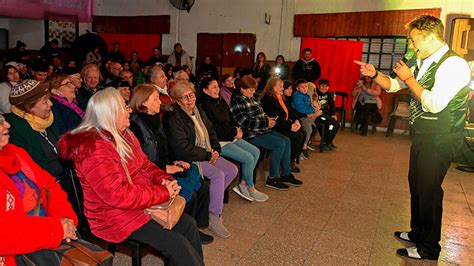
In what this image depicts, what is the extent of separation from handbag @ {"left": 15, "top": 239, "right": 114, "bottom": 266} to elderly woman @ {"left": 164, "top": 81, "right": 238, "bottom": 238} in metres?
1.19

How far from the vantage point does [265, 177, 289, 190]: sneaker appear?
396 centimetres

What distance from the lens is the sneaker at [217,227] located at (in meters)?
2.84

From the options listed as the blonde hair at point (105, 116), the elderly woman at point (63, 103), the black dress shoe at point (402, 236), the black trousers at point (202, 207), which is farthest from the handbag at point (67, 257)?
the black dress shoe at point (402, 236)

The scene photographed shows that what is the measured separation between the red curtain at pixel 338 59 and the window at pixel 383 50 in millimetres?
227

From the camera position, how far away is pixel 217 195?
2934 millimetres

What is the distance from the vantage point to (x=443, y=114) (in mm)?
2418

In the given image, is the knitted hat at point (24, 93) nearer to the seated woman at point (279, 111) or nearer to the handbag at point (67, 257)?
the handbag at point (67, 257)

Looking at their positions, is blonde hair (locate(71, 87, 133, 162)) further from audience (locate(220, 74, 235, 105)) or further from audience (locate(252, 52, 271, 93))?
audience (locate(252, 52, 271, 93))

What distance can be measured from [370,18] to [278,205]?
547cm

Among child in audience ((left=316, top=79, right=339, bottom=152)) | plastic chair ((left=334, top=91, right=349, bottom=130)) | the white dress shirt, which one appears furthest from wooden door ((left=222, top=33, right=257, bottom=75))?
the white dress shirt

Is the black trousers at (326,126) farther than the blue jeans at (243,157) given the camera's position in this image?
Yes

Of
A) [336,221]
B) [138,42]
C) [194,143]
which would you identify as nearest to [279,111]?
[336,221]

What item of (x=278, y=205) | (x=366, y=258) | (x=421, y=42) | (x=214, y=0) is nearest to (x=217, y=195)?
(x=278, y=205)

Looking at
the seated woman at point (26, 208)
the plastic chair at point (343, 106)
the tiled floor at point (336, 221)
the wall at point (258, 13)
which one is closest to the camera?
the seated woman at point (26, 208)
